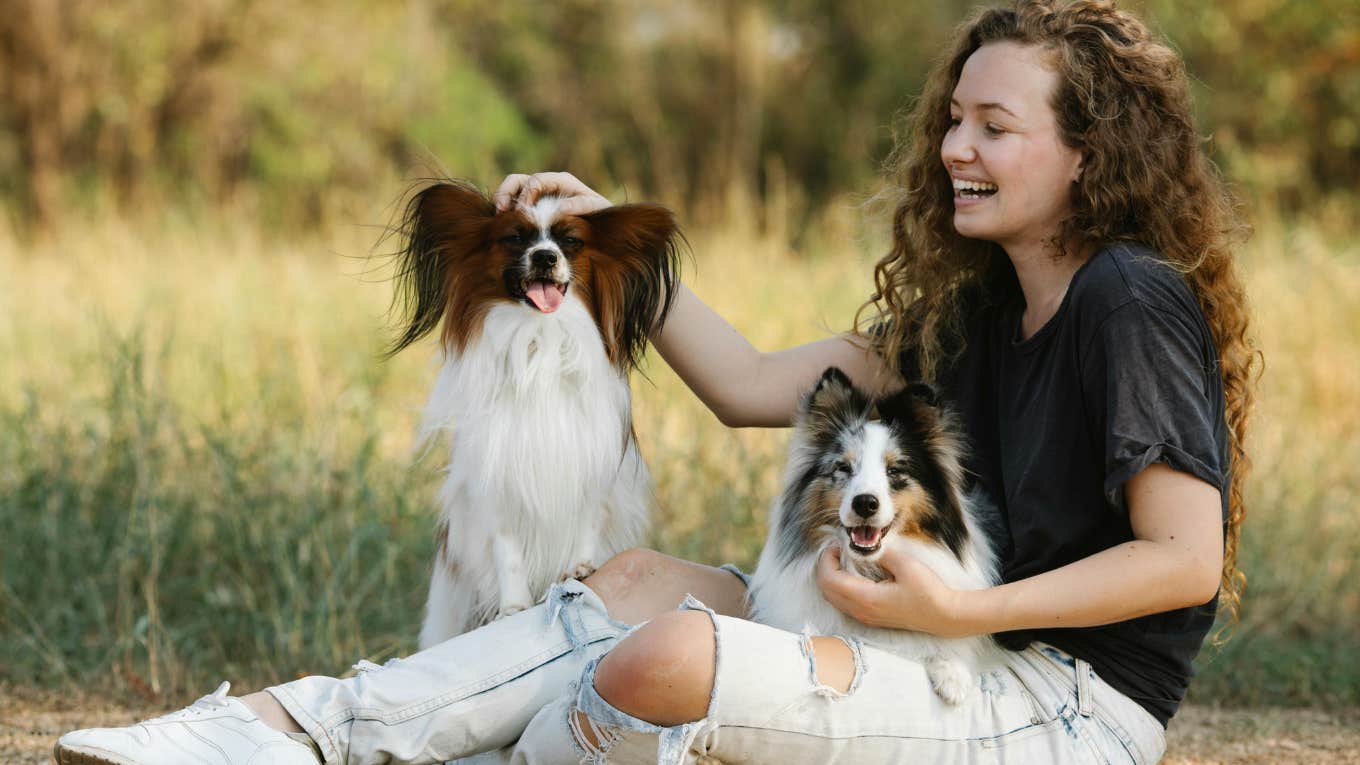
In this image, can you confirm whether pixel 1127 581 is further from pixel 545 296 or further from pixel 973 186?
pixel 545 296

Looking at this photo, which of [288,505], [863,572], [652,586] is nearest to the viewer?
[863,572]

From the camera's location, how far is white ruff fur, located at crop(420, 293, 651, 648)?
309cm

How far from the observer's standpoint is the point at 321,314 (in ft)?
25.3

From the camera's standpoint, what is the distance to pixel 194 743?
2.53 meters

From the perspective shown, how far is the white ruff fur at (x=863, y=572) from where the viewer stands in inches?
102

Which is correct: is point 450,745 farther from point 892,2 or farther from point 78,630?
point 892,2

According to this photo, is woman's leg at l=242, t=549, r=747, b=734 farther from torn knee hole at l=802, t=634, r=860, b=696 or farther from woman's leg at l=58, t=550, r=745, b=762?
torn knee hole at l=802, t=634, r=860, b=696

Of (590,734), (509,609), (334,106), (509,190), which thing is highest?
(334,106)

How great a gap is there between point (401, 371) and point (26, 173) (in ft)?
29.0

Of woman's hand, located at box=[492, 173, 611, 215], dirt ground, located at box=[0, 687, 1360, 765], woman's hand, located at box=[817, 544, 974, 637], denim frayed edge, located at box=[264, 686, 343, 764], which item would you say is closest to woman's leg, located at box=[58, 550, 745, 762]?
denim frayed edge, located at box=[264, 686, 343, 764]

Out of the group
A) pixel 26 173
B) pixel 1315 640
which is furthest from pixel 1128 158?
pixel 26 173

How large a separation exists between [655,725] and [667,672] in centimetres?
12

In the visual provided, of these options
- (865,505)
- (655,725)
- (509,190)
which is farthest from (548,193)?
(655,725)

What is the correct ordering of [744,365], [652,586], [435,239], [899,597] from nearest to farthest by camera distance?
1. [899,597]
2. [652,586]
3. [435,239]
4. [744,365]
